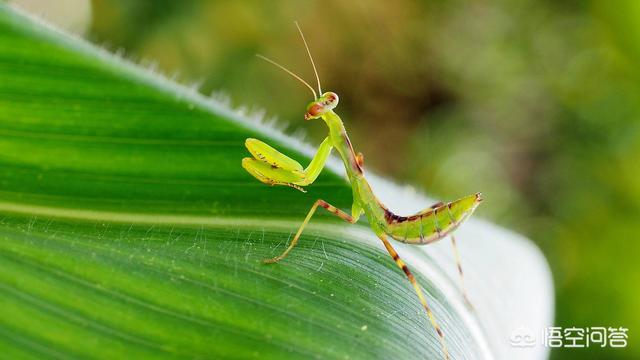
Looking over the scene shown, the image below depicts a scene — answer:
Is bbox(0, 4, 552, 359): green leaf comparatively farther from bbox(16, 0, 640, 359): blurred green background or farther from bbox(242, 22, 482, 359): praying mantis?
bbox(16, 0, 640, 359): blurred green background

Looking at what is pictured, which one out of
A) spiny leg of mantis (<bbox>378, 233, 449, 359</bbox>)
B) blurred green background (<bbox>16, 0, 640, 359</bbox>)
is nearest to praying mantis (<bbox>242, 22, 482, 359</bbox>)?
spiny leg of mantis (<bbox>378, 233, 449, 359</bbox>)

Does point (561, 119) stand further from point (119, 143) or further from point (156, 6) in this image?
point (119, 143)

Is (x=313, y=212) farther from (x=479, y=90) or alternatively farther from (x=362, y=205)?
(x=479, y=90)

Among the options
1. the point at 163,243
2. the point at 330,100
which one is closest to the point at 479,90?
the point at 330,100

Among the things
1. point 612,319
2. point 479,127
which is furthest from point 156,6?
point 612,319

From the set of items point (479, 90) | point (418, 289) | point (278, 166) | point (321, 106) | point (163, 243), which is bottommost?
point (163, 243)

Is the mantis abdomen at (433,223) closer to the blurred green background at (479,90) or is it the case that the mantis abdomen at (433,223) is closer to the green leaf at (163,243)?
the green leaf at (163,243)
